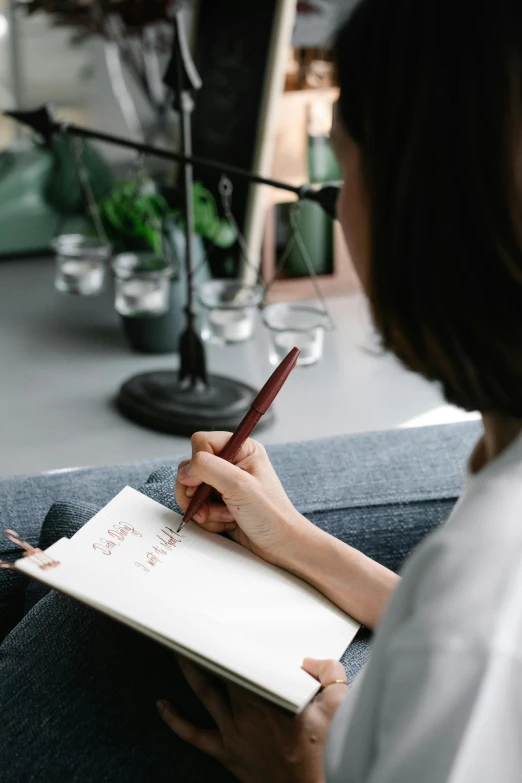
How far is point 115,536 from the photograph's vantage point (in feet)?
2.49

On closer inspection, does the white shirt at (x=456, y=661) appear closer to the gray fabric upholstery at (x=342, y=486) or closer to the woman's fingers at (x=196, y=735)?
the woman's fingers at (x=196, y=735)

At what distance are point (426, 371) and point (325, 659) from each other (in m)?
0.24

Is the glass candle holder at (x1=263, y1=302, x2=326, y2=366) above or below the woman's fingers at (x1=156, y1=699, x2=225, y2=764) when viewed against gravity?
below

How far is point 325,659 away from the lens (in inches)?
26.8

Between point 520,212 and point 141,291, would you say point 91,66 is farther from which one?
point 520,212

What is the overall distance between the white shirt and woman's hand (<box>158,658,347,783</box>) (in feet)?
0.53

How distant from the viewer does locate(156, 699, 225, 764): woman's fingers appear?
67 cm

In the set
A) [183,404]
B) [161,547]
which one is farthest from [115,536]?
[183,404]

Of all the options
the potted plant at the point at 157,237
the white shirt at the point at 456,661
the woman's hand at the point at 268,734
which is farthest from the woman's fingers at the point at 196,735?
the potted plant at the point at 157,237

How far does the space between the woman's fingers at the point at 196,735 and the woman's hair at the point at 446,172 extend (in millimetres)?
326

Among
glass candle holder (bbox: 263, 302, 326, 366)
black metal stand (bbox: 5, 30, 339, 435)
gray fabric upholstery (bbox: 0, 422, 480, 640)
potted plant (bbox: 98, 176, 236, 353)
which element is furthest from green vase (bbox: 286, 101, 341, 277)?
gray fabric upholstery (bbox: 0, 422, 480, 640)

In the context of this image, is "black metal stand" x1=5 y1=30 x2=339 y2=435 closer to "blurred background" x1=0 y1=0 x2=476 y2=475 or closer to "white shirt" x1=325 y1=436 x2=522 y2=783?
"blurred background" x1=0 y1=0 x2=476 y2=475

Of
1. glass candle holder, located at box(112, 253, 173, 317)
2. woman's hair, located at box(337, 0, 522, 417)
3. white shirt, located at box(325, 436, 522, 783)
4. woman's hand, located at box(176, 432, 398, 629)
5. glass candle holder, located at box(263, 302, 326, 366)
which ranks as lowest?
glass candle holder, located at box(112, 253, 173, 317)

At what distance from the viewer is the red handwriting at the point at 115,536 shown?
735 millimetres
